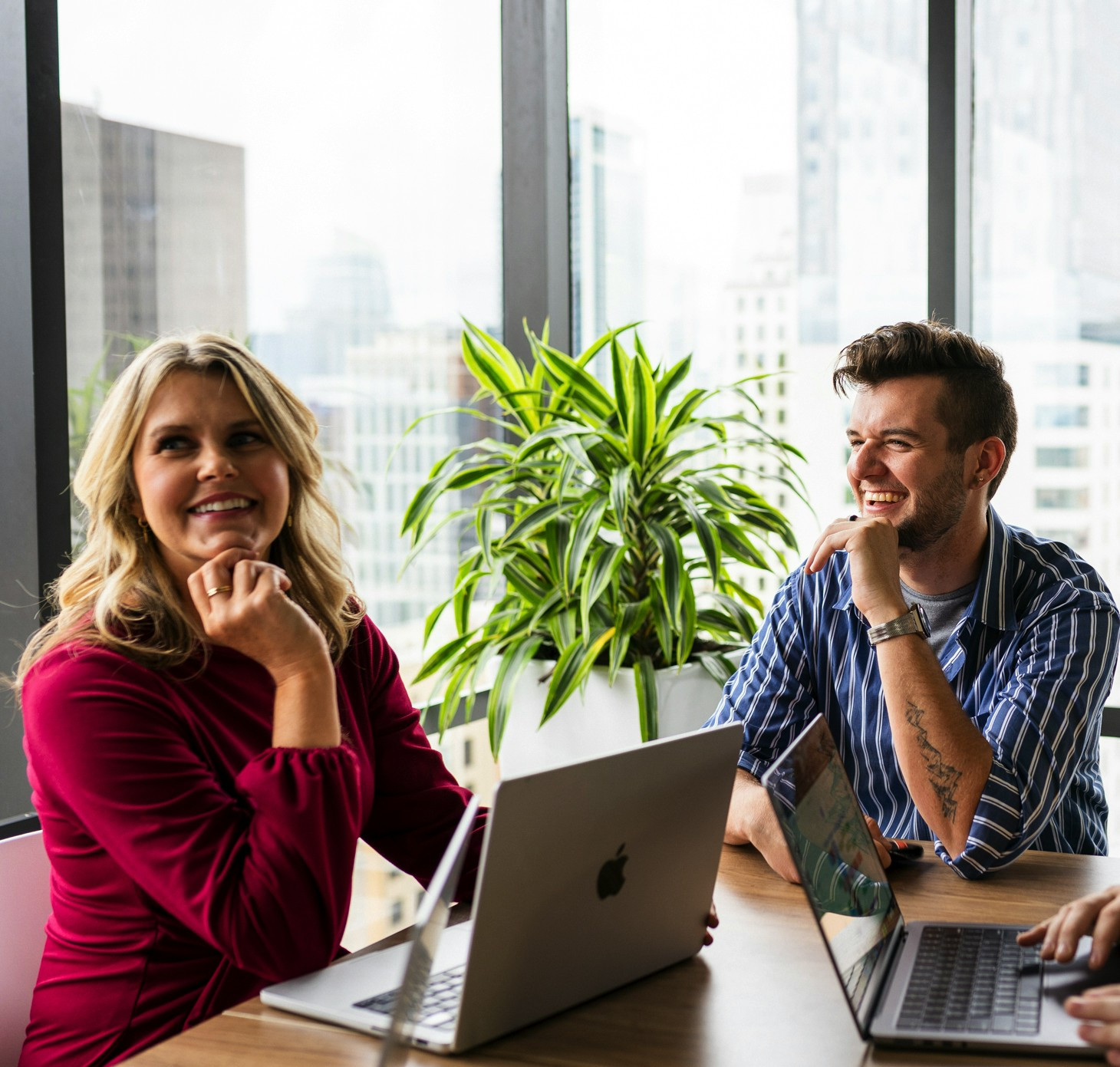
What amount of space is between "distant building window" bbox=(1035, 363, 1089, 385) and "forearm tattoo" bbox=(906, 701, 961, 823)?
5.90ft

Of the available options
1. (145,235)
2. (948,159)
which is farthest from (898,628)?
(948,159)

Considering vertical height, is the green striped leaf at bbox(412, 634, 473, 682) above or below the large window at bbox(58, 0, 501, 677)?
below

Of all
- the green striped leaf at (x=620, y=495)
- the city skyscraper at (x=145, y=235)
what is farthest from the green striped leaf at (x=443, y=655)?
the city skyscraper at (x=145, y=235)

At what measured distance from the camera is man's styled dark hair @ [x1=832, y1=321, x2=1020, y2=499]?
2.12m

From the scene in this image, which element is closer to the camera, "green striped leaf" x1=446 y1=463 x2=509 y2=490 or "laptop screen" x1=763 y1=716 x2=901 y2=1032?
"laptop screen" x1=763 y1=716 x2=901 y2=1032

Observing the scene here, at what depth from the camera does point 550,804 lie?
1.02 metres

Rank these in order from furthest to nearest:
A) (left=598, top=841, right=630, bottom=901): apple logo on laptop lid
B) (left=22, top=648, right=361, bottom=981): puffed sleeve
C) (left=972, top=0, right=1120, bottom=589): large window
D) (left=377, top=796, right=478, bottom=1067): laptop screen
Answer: (left=972, top=0, right=1120, bottom=589): large window
(left=22, top=648, right=361, bottom=981): puffed sleeve
(left=598, top=841, right=630, bottom=901): apple logo on laptop lid
(left=377, top=796, right=478, bottom=1067): laptop screen

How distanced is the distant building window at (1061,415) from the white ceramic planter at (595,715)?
1.23 meters

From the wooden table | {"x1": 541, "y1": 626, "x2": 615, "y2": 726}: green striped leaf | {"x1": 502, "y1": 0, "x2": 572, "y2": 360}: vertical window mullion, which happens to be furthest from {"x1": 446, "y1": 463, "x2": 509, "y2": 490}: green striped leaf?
the wooden table

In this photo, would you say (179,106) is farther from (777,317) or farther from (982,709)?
(982,709)

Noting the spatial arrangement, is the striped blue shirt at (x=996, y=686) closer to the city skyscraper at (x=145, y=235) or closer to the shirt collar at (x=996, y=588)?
the shirt collar at (x=996, y=588)

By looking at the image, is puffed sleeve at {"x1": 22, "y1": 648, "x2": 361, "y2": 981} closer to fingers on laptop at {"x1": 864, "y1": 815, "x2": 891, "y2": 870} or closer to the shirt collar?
fingers on laptop at {"x1": 864, "y1": 815, "x2": 891, "y2": 870}

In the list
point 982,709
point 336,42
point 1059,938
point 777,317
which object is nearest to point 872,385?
point 982,709

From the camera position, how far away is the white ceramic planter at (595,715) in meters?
2.84
